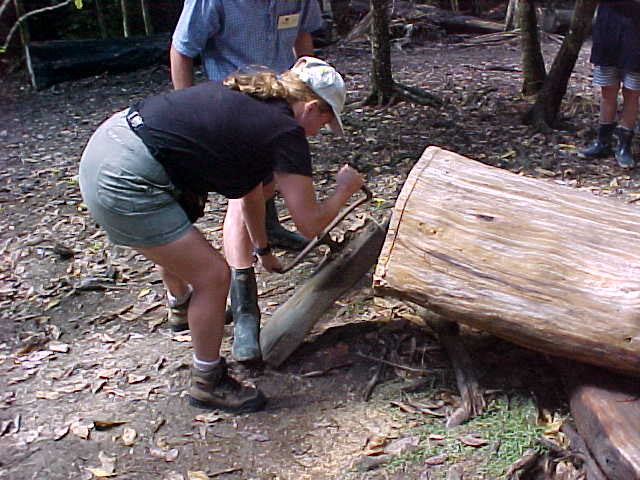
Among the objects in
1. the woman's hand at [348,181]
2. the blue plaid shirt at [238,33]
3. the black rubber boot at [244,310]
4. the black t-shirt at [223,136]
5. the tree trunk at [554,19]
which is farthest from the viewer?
the tree trunk at [554,19]

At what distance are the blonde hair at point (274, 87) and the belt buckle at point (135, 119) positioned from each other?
327 millimetres

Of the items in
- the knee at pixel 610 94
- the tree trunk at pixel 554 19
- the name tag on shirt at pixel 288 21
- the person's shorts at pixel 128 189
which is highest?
the name tag on shirt at pixel 288 21

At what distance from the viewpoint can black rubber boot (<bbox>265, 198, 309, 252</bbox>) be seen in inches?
163

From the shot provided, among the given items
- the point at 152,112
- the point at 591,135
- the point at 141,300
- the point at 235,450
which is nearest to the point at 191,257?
the point at 152,112

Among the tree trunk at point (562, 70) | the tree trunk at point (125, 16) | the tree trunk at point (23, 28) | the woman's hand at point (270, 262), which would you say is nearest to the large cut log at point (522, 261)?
the woman's hand at point (270, 262)

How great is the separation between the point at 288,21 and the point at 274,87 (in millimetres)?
1219

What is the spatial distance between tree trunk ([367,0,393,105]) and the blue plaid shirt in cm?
280

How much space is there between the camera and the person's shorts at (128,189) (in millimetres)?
2402

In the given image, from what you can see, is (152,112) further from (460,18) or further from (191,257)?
(460,18)

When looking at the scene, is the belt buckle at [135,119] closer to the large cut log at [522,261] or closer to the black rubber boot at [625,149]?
the large cut log at [522,261]

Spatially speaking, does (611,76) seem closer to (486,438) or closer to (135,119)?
(486,438)

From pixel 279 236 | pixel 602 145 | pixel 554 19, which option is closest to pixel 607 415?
pixel 279 236

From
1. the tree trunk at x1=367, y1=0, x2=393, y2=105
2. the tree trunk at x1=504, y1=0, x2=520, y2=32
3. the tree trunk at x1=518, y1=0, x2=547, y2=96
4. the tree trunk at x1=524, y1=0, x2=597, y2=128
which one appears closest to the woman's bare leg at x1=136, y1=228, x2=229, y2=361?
the tree trunk at x1=524, y1=0, x2=597, y2=128

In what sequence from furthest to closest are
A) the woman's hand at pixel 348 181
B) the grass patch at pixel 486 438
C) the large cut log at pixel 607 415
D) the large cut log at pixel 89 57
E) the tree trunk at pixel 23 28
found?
1. the tree trunk at pixel 23 28
2. the large cut log at pixel 89 57
3. the woman's hand at pixel 348 181
4. the grass patch at pixel 486 438
5. the large cut log at pixel 607 415
